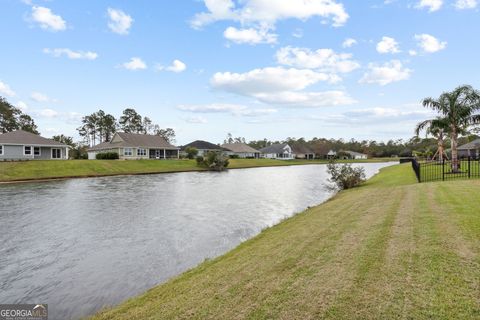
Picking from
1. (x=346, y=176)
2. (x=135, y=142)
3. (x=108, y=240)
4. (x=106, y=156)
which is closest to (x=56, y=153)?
(x=106, y=156)

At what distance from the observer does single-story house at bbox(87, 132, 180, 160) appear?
60.2 meters

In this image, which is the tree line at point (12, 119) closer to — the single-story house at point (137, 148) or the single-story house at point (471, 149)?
the single-story house at point (137, 148)

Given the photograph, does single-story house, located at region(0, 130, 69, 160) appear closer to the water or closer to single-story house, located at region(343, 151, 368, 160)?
the water

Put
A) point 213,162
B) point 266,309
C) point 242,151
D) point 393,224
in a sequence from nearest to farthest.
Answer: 1. point 266,309
2. point 393,224
3. point 213,162
4. point 242,151

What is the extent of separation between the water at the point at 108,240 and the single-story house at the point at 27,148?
96.3ft

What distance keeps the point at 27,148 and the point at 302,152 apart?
3290 inches

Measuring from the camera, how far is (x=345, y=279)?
4973 mm

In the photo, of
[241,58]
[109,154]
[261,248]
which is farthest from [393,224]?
[109,154]

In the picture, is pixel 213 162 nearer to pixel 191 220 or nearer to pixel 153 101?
pixel 153 101

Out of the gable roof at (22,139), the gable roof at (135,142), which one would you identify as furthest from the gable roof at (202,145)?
the gable roof at (22,139)

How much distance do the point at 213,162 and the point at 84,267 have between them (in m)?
45.7

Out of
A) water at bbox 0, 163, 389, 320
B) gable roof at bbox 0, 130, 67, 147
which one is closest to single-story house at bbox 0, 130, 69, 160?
gable roof at bbox 0, 130, 67, 147

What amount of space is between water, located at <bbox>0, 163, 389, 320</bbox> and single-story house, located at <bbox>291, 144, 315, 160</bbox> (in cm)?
8751

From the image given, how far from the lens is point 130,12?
75.3 ft
